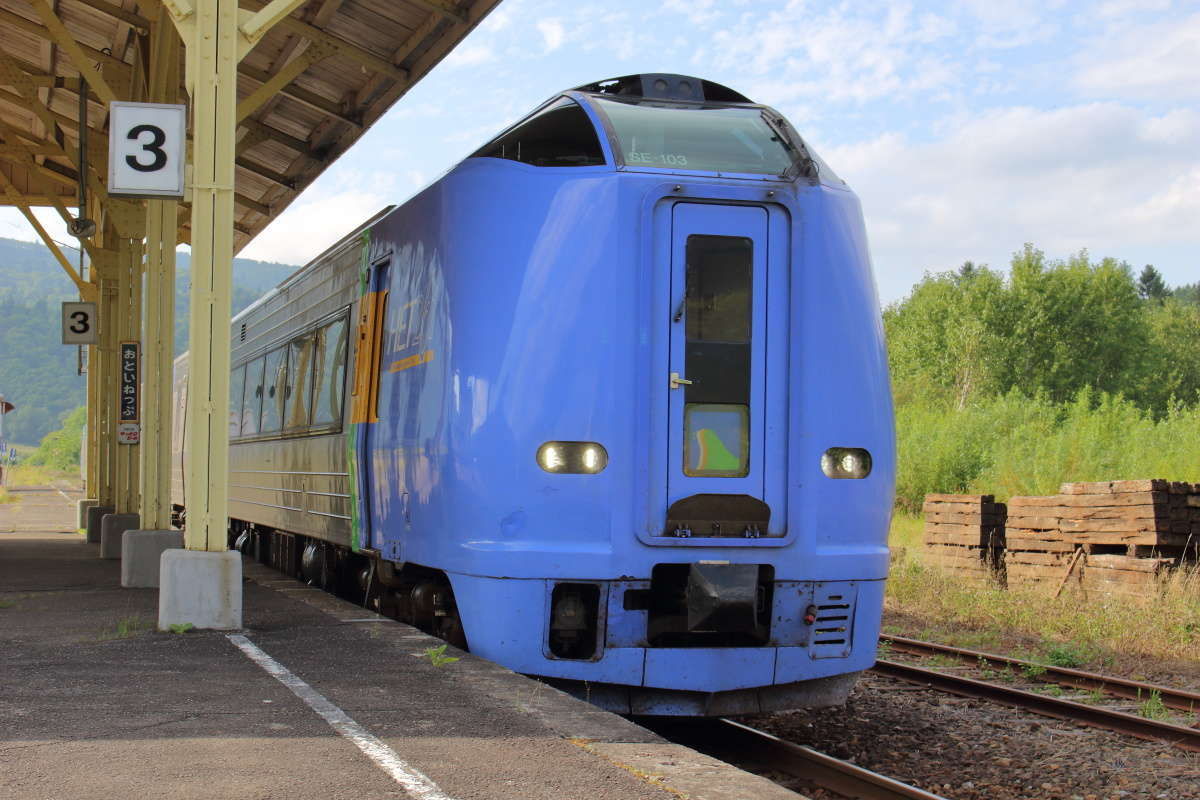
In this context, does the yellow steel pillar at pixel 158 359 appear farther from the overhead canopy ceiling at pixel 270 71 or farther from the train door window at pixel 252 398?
the overhead canopy ceiling at pixel 270 71

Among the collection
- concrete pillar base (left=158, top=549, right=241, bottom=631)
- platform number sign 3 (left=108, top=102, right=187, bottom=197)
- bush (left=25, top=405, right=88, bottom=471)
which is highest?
platform number sign 3 (left=108, top=102, right=187, bottom=197)

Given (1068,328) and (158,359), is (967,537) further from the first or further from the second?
(1068,328)

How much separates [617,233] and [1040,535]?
9.26m

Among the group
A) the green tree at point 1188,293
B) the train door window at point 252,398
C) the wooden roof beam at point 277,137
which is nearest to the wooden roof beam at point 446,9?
the train door window at point 252,398

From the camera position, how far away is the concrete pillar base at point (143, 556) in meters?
11.9

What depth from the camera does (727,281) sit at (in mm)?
6676

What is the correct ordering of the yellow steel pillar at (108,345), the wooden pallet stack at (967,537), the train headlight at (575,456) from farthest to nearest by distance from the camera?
the yellow steel pillar at (108,345) < the wooden pallet stack at (967,537) < the train headlight at (575,456)

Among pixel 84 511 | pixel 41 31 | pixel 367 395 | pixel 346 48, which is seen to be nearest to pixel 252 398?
pixel 346 48

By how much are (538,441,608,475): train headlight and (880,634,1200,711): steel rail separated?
14.1ft

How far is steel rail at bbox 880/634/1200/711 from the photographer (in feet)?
27.9

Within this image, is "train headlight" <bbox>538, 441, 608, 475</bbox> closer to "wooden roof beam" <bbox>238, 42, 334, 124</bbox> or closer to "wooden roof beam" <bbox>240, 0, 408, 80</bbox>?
"wooden roof beam" <bbox>238, 42, 334, 124</bbox>

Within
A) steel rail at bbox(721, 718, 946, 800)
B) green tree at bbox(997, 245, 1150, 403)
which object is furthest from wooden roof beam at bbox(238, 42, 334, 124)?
green tree at bbox(997, 245, 1150, 403)

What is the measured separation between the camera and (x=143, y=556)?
11.9m

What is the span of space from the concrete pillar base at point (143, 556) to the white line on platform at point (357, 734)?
521 centimetres
